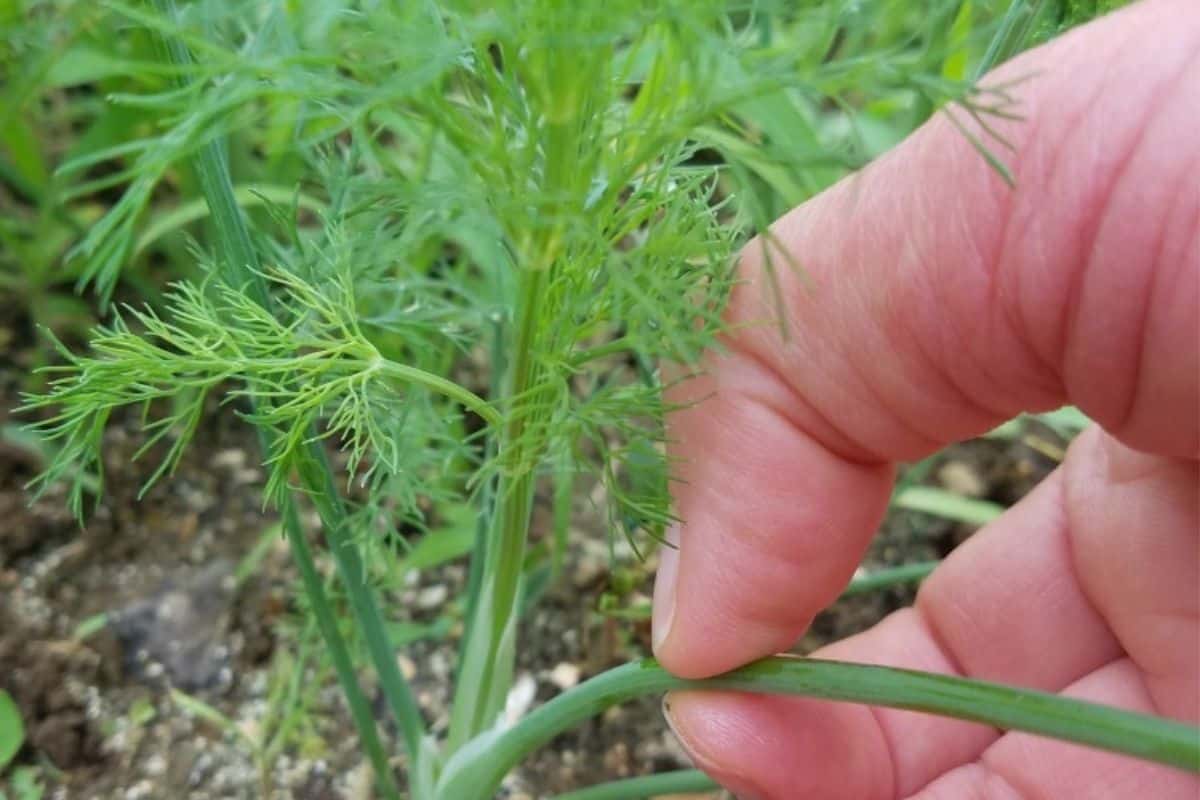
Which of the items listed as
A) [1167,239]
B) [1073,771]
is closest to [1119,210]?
[1167,239]

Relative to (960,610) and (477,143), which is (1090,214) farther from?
(960,610)

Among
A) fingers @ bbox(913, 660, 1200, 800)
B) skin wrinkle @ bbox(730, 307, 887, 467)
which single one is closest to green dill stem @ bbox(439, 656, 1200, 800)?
skin wrinkle @ bbox(730, 307, 887, 467)

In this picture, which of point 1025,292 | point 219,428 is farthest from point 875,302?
point 219,428

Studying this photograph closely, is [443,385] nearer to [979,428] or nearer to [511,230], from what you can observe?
[511,230]

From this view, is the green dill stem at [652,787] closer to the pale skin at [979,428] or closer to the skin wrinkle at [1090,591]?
the pale skin at [979,428]

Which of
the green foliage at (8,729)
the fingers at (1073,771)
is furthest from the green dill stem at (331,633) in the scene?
the fingers at (1073,771)

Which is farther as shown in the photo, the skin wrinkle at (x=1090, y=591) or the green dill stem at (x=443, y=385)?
the skin wrinkle at (x=1090, y=591)
